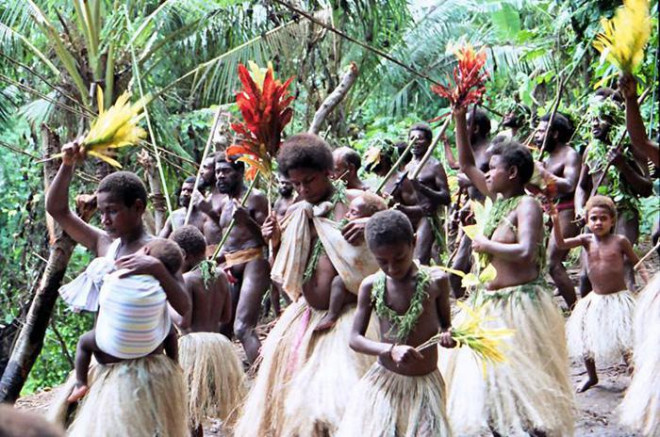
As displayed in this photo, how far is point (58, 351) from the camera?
12.7 meters

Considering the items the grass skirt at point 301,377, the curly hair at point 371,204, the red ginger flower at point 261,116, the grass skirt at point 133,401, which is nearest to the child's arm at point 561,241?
the curly hair at point 371,204

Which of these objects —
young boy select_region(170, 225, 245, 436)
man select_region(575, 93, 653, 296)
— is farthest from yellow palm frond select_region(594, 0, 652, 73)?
man select_region(575, 93, 653, 296)

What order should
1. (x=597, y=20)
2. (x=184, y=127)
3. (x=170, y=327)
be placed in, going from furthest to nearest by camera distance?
(x=184, y=127) < (x=597, y=20) < (x=170, y=327)

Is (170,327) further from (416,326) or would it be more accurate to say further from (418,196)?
(418,196)

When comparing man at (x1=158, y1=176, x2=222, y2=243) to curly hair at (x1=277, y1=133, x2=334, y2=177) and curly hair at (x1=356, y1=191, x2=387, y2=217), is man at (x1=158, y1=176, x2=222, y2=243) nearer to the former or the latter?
curly hair at (x1=277, y1=133, x2=334, y2=177)

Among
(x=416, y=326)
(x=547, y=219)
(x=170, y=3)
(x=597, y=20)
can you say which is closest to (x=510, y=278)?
(x=416, y=326)

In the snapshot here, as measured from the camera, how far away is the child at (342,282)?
470cm

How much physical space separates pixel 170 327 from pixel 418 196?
3.87m

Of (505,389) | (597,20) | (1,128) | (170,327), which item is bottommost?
(505,389)

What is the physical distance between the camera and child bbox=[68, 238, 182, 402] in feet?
13.0

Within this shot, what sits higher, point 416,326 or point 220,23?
point 220,23

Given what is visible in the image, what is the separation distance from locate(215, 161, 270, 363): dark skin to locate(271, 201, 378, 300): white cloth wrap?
0.98 m

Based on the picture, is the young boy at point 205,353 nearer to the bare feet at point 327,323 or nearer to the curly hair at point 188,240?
the curly hair at point 188,240

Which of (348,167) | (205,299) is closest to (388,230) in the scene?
(205,299)
